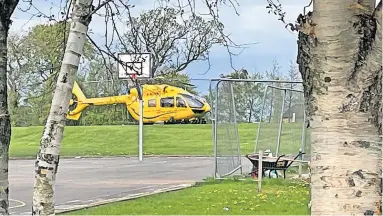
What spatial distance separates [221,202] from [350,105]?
9.42 metres

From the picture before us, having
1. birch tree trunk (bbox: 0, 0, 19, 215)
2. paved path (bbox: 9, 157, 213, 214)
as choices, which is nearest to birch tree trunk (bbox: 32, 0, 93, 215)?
birch tree trunk (bbox: 0, 0, 19, 215)

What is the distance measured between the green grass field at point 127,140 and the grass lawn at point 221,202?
13793 mm

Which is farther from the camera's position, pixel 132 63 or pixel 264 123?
pixel 264 123

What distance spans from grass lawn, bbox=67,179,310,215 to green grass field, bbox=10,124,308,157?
1379 centimetres

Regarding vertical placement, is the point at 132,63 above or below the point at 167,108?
below

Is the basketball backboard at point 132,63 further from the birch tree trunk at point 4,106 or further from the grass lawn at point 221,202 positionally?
the grass lawn at point 221,202

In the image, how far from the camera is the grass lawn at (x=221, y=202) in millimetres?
11602

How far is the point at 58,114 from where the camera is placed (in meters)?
4.98

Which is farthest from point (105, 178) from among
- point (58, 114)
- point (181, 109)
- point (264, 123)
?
point (181, 109)

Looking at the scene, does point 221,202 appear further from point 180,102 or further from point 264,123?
point 180,102

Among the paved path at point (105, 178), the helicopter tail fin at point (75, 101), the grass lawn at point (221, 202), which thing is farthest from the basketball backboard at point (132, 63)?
the paved path at point (105, 178)

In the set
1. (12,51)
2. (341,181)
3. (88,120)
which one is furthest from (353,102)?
(88,120)

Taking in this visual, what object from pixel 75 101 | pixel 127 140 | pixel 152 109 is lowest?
pixel 127 140

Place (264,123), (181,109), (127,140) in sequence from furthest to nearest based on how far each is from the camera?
(181,109) < (127,140) < (264,123)
